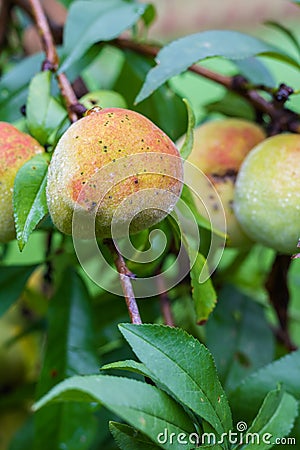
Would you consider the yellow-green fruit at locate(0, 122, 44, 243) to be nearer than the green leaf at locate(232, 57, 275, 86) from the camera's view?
Yes

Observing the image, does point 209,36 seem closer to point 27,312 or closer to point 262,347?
point 262,347

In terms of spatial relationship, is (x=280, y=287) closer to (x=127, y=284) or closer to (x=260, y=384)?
(x=260, y=384)

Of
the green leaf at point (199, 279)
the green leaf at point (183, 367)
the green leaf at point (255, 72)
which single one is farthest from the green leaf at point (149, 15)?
the green leaf at point (183, 367)

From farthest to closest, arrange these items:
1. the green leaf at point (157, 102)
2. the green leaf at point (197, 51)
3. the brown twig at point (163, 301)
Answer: the green leaf at point (157, 102)
the brown twig at point (163, 301)
the green leaf at point (197, 51)

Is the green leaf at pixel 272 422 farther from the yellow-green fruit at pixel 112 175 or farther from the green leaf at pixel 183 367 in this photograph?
the yellow-green fruit at pixel 112 175

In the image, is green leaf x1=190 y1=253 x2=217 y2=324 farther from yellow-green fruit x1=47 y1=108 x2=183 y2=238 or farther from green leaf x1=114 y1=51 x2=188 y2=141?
green leaf x1=114 y1=51 x2=188 y2=141

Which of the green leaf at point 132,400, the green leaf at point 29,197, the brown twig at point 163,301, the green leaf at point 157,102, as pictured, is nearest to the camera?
the green leaf at point 132,400

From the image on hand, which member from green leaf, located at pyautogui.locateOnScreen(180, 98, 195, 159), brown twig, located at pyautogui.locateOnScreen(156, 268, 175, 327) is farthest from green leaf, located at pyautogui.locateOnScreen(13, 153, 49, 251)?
brown twig, located at pyautogui.locateOnScreen(156, 268, 175, 327)
